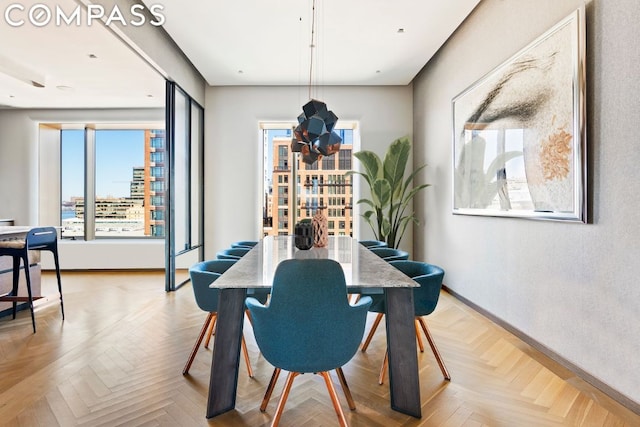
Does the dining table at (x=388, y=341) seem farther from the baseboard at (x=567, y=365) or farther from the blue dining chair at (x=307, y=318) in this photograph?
the baseboard at (x=567, y=365)

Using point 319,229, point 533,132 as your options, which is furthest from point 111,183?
point 533,132

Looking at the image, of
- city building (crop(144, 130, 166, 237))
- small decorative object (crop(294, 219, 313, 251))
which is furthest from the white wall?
small decorative object (crop(294, 219, 313, 251))

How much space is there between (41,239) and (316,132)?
2.92 m

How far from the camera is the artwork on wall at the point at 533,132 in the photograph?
7.47 ft

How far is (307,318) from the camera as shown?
1.52 meters

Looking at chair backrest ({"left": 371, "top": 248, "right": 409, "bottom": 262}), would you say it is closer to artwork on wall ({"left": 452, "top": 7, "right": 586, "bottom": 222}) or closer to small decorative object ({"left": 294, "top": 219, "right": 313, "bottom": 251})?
small decorative object ({"left": 294, "top": 219, "right": 313, "bottom": 251})

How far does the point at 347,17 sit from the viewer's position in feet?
12.3

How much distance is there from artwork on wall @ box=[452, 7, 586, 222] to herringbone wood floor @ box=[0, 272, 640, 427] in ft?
3.79

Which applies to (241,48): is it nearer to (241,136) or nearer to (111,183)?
(241,136)

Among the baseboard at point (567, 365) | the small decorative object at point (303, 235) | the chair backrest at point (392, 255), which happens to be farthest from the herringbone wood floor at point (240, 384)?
the small decorative object at point (303, 235)

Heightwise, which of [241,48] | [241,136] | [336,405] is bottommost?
[336,405]

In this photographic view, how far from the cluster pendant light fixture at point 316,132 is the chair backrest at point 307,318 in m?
1.62

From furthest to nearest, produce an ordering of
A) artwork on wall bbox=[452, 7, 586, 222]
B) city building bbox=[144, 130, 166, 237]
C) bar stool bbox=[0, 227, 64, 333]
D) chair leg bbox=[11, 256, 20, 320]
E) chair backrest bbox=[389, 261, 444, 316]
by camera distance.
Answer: city building bbox=[144, 130, 166, 237] < chair leg bbox=[11, 256, 20, 320] < bar stool bbox=[0, 227, 64, 333] < artwork on wall bbox=[452, 7, 586, 222] < chair backrest bbox=[389, 261, 444, 316]

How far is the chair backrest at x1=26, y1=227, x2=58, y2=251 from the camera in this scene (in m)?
3.17
